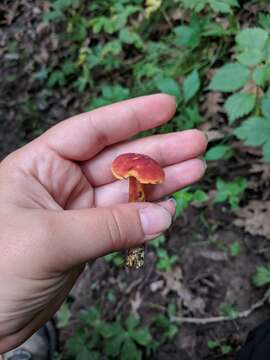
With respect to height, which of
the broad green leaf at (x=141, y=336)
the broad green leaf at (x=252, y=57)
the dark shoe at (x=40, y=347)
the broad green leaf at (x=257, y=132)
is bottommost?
the dark shoe at (x=40, y=347)

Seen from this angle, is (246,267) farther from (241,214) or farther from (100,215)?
(100,215)

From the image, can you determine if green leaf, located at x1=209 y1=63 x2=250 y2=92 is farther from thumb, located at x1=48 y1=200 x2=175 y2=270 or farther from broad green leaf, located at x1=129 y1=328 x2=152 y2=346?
broad green leaf, located at x1=129 y1=328 x2=152 y2=346

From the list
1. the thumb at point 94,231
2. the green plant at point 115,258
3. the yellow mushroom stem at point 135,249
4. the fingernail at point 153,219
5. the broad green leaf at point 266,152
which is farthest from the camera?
the green plant at point 115,258

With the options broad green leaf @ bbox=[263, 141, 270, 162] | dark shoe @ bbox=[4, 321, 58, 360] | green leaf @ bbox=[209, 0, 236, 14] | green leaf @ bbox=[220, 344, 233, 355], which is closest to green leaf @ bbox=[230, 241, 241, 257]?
green leaf @ bbox=[220, 344, 233, 355]

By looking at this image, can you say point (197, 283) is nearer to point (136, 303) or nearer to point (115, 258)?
point (136, 303)

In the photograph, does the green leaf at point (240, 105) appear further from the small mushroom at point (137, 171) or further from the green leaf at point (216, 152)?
the small mushroom at point (137, 171)

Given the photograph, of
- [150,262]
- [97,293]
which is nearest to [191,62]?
[150,262]

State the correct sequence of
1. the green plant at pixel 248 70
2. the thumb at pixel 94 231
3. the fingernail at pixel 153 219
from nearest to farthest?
the thumb at pixel 94 231 → the fingernail at pixel 153 219 → the green plant at pixel 248 70

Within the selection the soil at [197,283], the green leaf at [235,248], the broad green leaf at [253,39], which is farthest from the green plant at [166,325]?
the broad green leaf at [253,39]
